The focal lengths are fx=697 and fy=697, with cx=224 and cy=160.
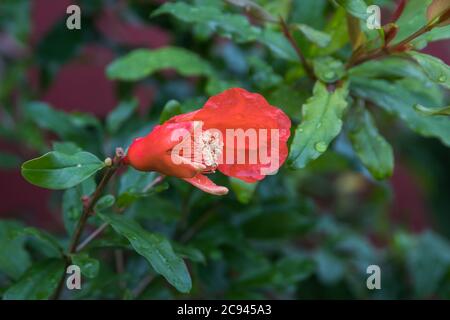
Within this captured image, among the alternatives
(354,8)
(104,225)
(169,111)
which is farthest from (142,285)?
(354,8)

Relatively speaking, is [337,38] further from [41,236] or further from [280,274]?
[41,236]

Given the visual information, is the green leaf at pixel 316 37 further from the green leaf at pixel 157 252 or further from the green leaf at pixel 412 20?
the green leaf at pixel 157 252

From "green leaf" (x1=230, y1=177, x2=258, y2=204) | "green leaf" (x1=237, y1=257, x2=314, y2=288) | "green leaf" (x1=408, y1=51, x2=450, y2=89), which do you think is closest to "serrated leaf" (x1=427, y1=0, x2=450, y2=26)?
"green leaf" (x1=408, y1=51, x2=450, y2=89)

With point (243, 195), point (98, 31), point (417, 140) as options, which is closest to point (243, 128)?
point (243, 195)

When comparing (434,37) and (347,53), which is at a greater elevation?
(434,37)

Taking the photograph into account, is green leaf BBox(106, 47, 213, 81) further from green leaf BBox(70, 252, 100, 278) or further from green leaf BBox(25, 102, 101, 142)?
green leaf BBox(70, 252, 100, 278)
